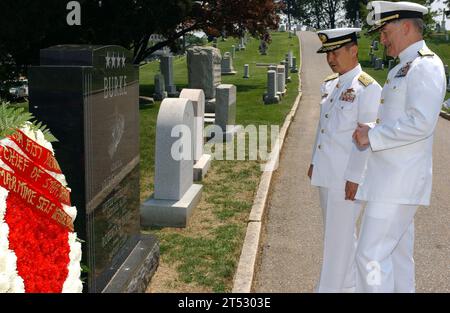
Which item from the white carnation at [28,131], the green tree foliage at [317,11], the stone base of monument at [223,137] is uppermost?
the green tree foliage at [317,11]

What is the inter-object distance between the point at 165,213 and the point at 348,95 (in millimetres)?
2983

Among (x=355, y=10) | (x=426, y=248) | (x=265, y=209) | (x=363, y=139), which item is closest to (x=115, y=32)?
(x=265, y=209)

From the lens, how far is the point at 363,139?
3662 mm

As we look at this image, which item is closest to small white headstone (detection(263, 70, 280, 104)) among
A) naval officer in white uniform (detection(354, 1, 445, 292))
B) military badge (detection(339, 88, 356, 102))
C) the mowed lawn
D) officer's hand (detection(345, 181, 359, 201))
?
the mowed lawn

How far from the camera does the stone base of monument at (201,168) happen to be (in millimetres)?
8555

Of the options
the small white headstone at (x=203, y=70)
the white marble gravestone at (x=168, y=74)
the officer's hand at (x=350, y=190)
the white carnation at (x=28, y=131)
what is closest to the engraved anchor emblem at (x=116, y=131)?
the white carnation at (x=28, y=131)

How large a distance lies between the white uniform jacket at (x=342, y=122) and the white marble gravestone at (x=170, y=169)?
7.57 feet

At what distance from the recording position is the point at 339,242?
171 inches

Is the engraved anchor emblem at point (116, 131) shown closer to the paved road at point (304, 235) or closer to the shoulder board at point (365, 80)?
the paved road at point (304, 235)

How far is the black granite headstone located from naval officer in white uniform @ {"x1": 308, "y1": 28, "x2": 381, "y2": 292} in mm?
1658

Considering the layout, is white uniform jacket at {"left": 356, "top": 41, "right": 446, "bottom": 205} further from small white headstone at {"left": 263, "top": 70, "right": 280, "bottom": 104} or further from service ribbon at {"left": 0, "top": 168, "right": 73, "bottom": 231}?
small white headstone at {"left": 263, "top": 70, "right": 280, "bottom": 104}

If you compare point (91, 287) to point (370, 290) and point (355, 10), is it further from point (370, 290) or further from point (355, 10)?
point (355, 10)

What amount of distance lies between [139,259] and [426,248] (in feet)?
10.4

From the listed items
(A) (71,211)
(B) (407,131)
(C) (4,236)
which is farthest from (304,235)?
(C) (4,236)
